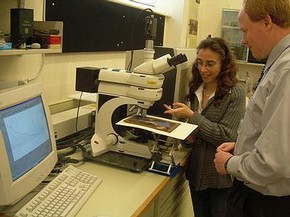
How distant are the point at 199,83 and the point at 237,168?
90cm

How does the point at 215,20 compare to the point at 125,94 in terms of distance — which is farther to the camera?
the point at 215,20

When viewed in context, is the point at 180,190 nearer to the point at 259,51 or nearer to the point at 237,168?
the point at 237,168

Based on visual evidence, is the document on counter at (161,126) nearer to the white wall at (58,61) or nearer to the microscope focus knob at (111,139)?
the microscope focus knob at (111,139)

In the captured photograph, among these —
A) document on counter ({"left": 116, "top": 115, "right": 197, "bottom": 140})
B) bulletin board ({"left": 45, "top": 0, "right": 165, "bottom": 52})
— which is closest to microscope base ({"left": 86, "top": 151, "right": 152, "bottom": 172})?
document on counter ({"left": 116, "top": 115, "right": 197, "bottom": 140})

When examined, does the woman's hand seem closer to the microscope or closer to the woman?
the woman

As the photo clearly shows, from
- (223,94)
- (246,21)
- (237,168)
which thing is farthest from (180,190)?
(246,21)

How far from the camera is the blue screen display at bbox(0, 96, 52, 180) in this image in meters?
1.16

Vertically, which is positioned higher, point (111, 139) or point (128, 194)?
point (111, 139)

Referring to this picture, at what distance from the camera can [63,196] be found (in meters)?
1.33

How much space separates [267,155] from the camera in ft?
3.83

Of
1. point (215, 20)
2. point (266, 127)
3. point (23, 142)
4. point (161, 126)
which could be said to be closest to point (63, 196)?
point (23, 142)

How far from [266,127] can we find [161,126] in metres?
0.66

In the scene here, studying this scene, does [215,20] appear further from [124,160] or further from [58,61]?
[124,160]

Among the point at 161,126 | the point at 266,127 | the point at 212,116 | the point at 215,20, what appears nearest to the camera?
the point at 266,127
